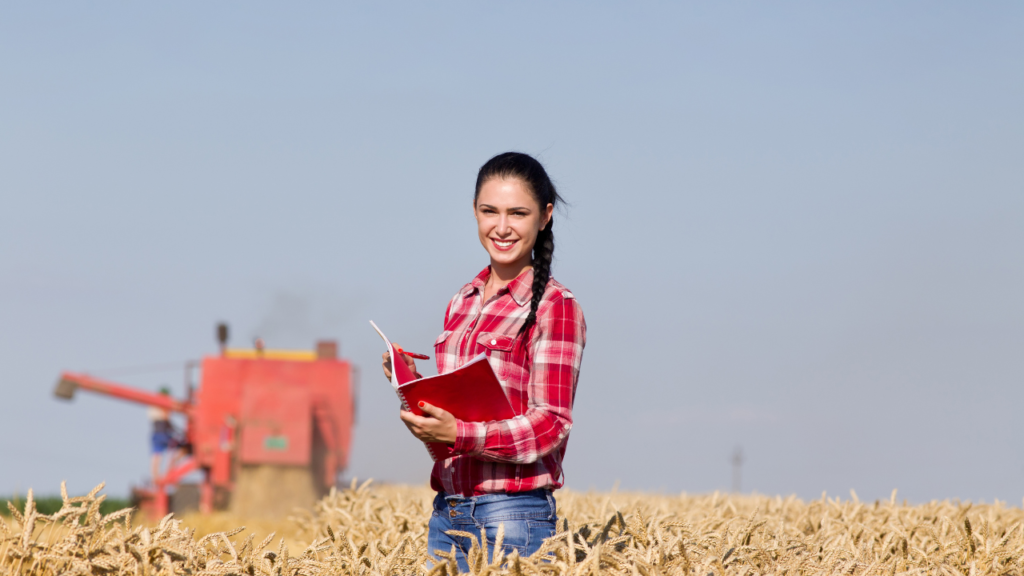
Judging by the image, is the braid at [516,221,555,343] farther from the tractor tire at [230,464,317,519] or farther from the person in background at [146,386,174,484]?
the person in background at [146,386,174,484]

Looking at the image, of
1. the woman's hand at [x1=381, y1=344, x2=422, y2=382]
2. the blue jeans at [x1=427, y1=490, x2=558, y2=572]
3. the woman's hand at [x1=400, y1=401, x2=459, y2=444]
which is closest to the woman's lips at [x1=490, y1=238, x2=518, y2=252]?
the woman's hand at [x1=381, y1=344, x2=422, y2=382]

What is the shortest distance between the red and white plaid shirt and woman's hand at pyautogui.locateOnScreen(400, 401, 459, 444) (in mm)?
27

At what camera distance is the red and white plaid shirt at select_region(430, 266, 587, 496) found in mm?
2652

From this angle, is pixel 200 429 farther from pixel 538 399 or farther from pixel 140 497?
pixel 538 399

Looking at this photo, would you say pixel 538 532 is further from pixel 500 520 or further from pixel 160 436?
pixel 160 436

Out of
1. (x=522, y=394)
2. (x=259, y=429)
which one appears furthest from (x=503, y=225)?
(x=259, y=429)

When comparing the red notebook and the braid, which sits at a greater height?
the braid

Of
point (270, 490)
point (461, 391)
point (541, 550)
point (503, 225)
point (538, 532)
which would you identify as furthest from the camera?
point (270, 490)

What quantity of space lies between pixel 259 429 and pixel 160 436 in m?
2.61

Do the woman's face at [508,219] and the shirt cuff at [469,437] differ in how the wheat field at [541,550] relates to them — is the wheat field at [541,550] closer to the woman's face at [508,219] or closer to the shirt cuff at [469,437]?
the shirt cuff at [469,437]

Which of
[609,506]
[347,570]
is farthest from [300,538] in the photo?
[347,570]

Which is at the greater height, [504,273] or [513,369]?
[504,273]

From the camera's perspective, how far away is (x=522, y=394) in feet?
9.19

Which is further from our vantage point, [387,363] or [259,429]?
[259,429]
